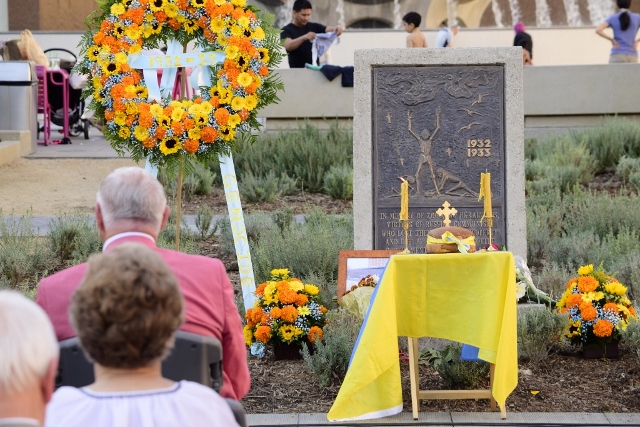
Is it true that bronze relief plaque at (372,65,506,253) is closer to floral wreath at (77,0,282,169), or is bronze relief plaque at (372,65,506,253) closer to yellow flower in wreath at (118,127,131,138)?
floral wreath at (77,0,282,169)

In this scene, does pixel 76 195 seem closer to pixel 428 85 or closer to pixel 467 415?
pixel 428 85

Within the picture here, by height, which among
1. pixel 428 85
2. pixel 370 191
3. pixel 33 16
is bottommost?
pixel 370 191

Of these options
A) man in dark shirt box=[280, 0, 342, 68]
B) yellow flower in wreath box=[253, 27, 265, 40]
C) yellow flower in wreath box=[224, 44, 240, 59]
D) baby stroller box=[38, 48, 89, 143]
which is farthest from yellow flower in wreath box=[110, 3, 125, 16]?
baby stroller box=[38, 48, 89, 143]

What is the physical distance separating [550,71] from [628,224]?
723 centimetres

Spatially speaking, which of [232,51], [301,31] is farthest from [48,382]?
[301,31]

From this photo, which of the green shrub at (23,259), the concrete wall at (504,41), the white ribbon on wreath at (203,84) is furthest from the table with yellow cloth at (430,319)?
the concrete wall at (504,41)

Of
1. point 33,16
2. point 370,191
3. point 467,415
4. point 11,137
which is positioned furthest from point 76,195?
point 33,16

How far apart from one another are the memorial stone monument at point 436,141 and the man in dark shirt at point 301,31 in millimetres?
7295

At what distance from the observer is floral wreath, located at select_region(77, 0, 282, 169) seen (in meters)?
6.60

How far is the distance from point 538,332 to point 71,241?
13.8 feet

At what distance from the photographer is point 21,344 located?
231 cm

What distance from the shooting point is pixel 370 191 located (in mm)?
7762

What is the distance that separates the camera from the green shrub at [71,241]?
28.8 feet

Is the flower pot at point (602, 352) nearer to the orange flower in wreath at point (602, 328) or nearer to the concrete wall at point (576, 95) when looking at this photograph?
the orange flower in wreath at point (602, 328)
